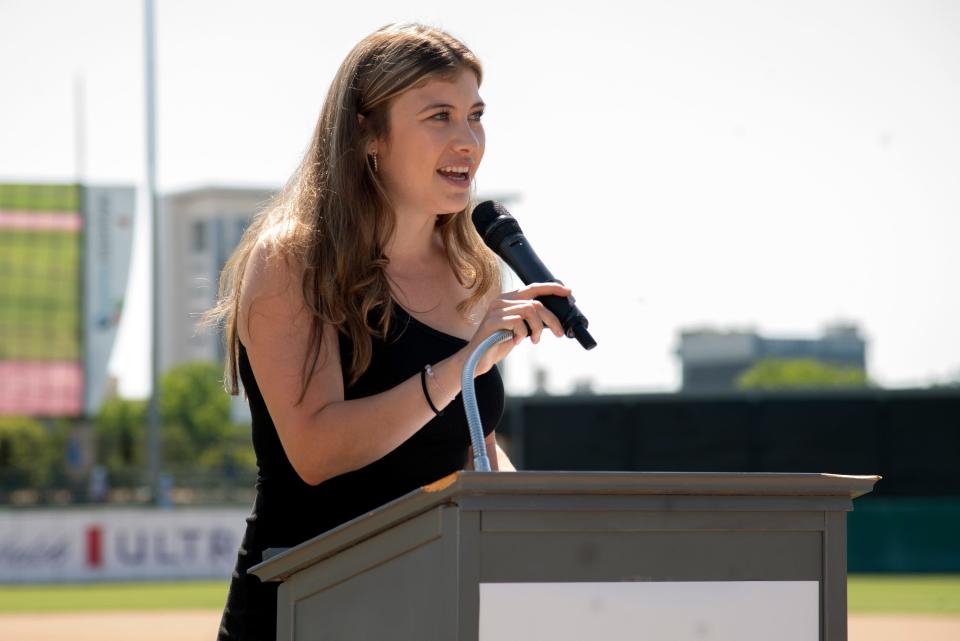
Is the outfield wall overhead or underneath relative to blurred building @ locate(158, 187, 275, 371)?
underneath

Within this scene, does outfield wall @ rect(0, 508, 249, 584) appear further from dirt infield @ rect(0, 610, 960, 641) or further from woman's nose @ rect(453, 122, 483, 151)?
woman's nose @ rect(453, 122, 483, 151)

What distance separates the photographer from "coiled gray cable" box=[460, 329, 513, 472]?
1.87 m

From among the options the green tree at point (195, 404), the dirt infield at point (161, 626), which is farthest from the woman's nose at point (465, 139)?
the green tree at point (195, 404)

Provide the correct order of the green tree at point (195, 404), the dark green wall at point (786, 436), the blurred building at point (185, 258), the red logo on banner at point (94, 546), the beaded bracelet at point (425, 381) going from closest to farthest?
the beaded bracelet at point (425, 381) < the red logo on banner at point (94, 546) < the dark green wall at point (786, 436) < the green tree at point (195, 404) < the blurred building at point (185, 258)

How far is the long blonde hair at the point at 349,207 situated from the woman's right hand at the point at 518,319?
316 mm

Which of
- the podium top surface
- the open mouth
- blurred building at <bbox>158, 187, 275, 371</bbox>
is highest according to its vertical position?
blurred building at <bbox>158, 187, 275, 371</bbox>

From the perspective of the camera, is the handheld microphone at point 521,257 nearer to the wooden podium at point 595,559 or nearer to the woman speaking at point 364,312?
the woman speaking at point 364,312

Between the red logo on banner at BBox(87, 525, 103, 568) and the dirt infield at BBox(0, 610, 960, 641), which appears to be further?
the red logo on banner at BBox(87, 525, 103, 568)

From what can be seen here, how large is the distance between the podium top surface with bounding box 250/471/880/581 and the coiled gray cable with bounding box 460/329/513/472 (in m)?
0.30

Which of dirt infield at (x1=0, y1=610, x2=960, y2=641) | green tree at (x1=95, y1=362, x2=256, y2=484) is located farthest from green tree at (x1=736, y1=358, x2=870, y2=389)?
dirt infield at (x1=0, y1=610, x2=960, y2=641)

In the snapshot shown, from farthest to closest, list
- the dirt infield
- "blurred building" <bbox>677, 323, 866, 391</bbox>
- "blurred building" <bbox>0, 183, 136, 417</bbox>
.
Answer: "blurred building" <bbox>677, 323, 866, 391</bbox> < "blurred building" <bbox>0, 183, 136, 417</bbox> < the dirt infield

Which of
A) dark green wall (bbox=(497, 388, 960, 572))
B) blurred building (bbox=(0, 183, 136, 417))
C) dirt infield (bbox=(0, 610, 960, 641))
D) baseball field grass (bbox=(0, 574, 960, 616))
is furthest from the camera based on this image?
blurred building (bbox=(0, 183, 136, 417))

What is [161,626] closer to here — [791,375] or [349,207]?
[349,207]

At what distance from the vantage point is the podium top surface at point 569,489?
1452 mm
